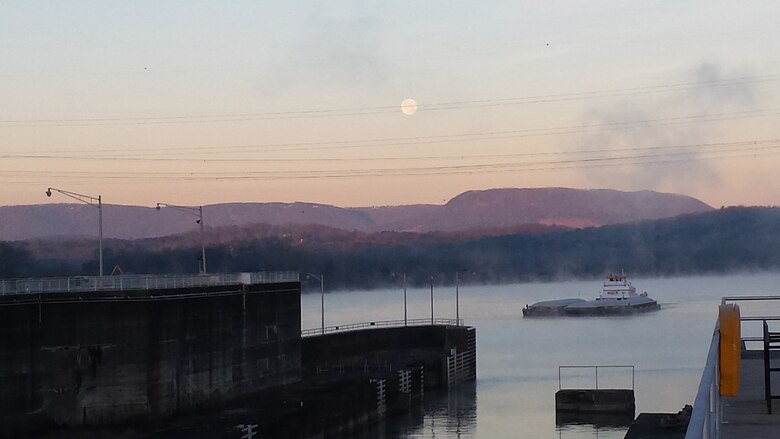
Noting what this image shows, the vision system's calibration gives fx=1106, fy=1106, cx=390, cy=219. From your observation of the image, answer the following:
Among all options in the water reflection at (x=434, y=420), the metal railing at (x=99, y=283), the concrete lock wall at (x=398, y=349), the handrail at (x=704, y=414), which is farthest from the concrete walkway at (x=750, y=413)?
the concrete lock wall at (x=398, y=349)

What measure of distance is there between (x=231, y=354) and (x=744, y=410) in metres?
39.2

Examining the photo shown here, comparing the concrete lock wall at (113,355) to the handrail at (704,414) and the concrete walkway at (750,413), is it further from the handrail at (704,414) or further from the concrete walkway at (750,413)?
the handrail at (704,414)

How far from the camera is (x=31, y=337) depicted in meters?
40.6

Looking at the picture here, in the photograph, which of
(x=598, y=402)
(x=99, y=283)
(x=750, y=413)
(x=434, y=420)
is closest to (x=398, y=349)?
(x=434, y=420)

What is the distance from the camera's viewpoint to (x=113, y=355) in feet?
140

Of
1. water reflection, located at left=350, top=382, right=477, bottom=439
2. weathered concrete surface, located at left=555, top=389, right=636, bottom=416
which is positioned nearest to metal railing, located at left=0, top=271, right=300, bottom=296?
water reflection, located at left=350, top=382, right=477, bottom=439

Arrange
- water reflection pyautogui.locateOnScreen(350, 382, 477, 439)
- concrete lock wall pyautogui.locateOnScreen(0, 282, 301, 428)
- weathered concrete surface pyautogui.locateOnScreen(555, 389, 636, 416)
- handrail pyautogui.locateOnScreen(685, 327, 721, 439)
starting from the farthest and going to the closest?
weathered concrete surface pyautogui.locateOnScreen(555, 389, 636, 416) → water reflection pyautogui.locateOnScreen(350, 382, 477, 439) → concrete lock wall pyautogui.locateOnScreen(0, 282, 301, 428) → handrail pyautogui.locateOnScreen(685, 327, 721, 439)

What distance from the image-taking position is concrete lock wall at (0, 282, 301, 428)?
3972 centimetres

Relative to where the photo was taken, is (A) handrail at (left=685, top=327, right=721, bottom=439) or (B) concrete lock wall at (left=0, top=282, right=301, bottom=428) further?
(B) concrete lock wall at (left=0, top=282, right=301, bottom=428)

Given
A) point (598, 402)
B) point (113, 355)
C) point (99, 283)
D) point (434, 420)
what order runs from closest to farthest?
point (113, 355) < point (99, 283) < point (434, 420) < point (598, 402)

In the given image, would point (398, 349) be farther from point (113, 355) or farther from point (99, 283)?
point (113, 355)

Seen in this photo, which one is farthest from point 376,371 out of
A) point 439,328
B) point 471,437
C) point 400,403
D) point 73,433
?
point 73,433

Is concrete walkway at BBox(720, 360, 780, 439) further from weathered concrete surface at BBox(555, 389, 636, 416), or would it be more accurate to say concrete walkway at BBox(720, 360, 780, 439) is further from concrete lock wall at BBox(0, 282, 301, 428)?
weathered concrete surface at BBox(555, 389, 636, 416)

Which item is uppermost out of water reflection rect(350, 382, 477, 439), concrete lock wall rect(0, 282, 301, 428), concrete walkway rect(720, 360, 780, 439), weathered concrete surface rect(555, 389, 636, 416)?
concrete walkway rect(720, 360, 780, 439)
